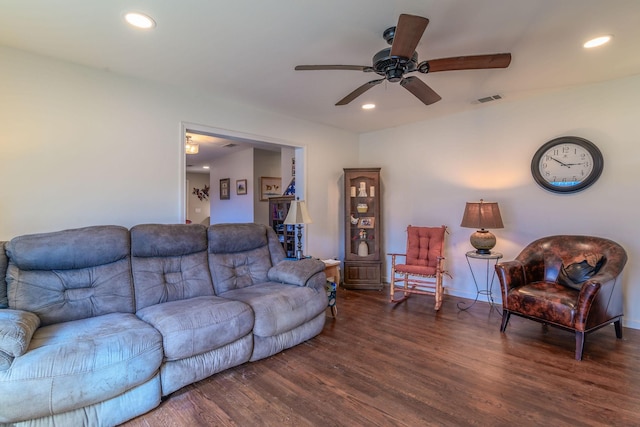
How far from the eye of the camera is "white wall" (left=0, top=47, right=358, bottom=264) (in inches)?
98.6

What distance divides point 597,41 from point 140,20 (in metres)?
3.40

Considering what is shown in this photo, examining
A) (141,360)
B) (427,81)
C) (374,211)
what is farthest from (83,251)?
(374,211)

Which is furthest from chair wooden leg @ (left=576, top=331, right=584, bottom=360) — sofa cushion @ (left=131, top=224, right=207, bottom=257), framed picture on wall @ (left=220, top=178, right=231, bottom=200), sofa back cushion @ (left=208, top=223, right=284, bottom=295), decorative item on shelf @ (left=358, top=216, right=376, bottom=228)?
framed picture on wall @ (left=220, top=178, right=231, bottom=200)

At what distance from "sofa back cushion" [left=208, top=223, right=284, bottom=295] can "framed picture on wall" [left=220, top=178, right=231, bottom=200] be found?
13.7 feet

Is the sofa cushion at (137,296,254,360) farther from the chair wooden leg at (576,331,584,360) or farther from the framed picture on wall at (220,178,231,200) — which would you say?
the framed picture on wall at (220,178,231,200)

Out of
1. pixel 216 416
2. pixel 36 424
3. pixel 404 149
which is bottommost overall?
pixel 216 416

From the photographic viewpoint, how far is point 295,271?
3.08 m

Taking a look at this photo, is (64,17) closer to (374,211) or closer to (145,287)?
(145,287)

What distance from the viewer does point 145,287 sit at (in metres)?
2.54

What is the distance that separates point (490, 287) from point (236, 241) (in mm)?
3319

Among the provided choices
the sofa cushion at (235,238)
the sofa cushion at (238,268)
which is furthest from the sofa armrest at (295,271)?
the sofa cushion at (235,238)

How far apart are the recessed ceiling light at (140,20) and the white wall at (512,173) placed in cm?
378

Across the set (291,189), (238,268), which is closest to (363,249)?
(291,189)

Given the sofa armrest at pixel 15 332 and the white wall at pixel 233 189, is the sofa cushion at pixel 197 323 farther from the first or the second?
the white wall at pixel 233 189
